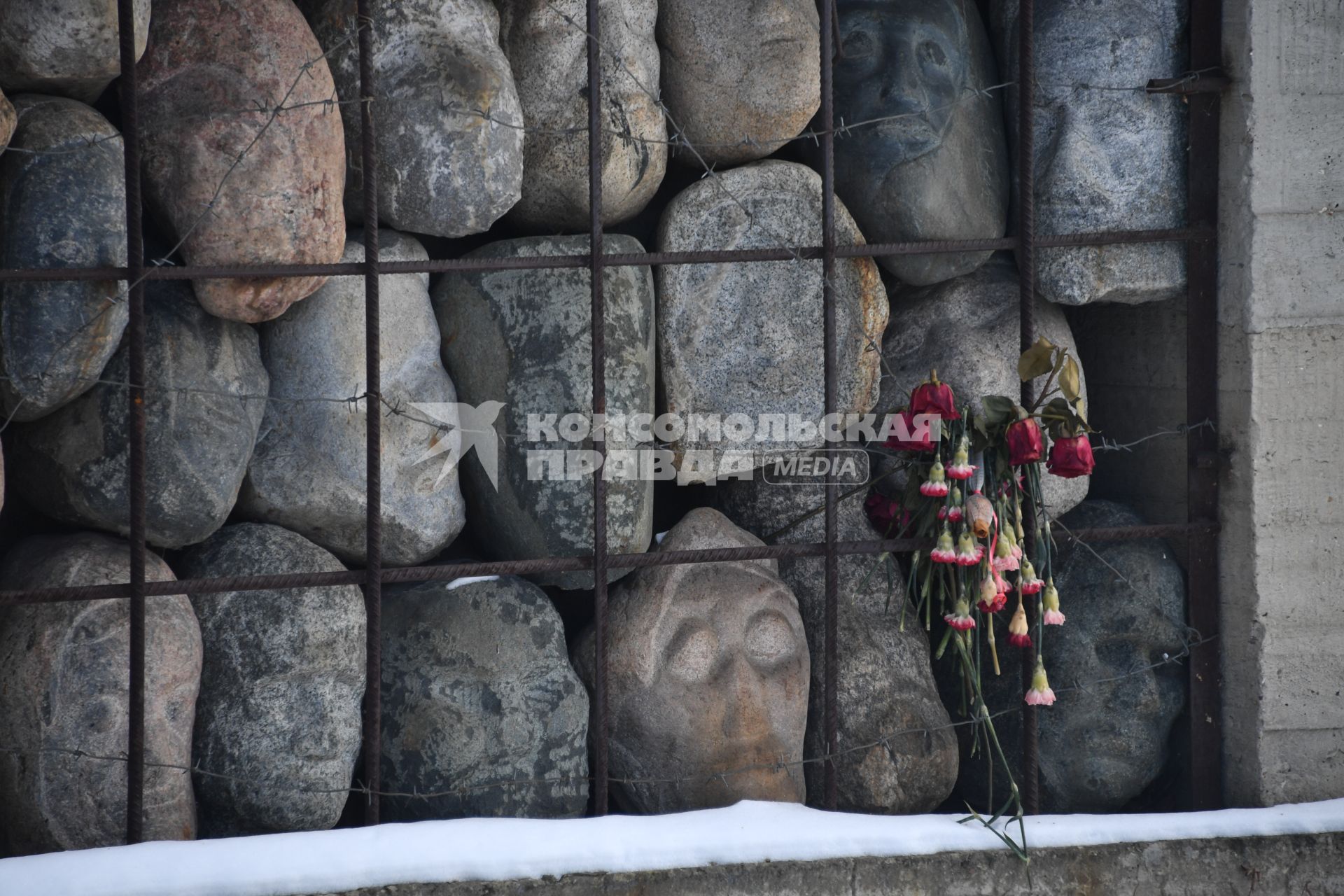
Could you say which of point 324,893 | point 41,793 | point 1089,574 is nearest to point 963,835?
point 1089,574

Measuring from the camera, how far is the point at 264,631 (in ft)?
7.68

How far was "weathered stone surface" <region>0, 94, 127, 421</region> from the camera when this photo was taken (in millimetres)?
2148

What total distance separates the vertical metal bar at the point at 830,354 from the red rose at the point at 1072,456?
422mm

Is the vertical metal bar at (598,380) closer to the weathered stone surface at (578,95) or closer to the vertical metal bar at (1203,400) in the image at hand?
the weathered stone surface at (578,95)

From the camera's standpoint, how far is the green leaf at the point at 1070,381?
2.37m

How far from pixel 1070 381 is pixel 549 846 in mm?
1300

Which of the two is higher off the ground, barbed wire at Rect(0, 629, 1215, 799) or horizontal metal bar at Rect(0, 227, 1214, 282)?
horizontal metal bar at Rect(0, 227, 1214, 282)

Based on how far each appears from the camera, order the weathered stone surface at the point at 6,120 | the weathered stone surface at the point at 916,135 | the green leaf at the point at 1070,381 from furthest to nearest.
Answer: the weathered stone surface at the point at 916,135, the green leaf at the point at 1070,381, the weathered stone surface at the point at 6,120

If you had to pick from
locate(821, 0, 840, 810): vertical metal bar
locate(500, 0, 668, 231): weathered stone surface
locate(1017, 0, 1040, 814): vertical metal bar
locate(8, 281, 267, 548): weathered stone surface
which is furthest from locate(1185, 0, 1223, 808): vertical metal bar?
locate(8, 281, 267, 548): weathered stone surface

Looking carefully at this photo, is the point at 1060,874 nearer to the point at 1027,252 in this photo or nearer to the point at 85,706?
the point at 1027,252

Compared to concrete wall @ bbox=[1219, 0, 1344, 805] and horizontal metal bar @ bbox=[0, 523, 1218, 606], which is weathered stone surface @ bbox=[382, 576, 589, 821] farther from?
concrete wall @ bbox=[1219, 0, 1344, 805]

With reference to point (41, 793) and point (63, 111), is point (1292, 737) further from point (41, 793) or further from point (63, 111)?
point (63, 111)

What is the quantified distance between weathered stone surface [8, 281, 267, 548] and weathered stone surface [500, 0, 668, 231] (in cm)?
71

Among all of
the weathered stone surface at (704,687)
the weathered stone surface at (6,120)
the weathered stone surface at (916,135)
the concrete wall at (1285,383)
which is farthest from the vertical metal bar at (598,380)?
the concrete wall at (1285,383)
